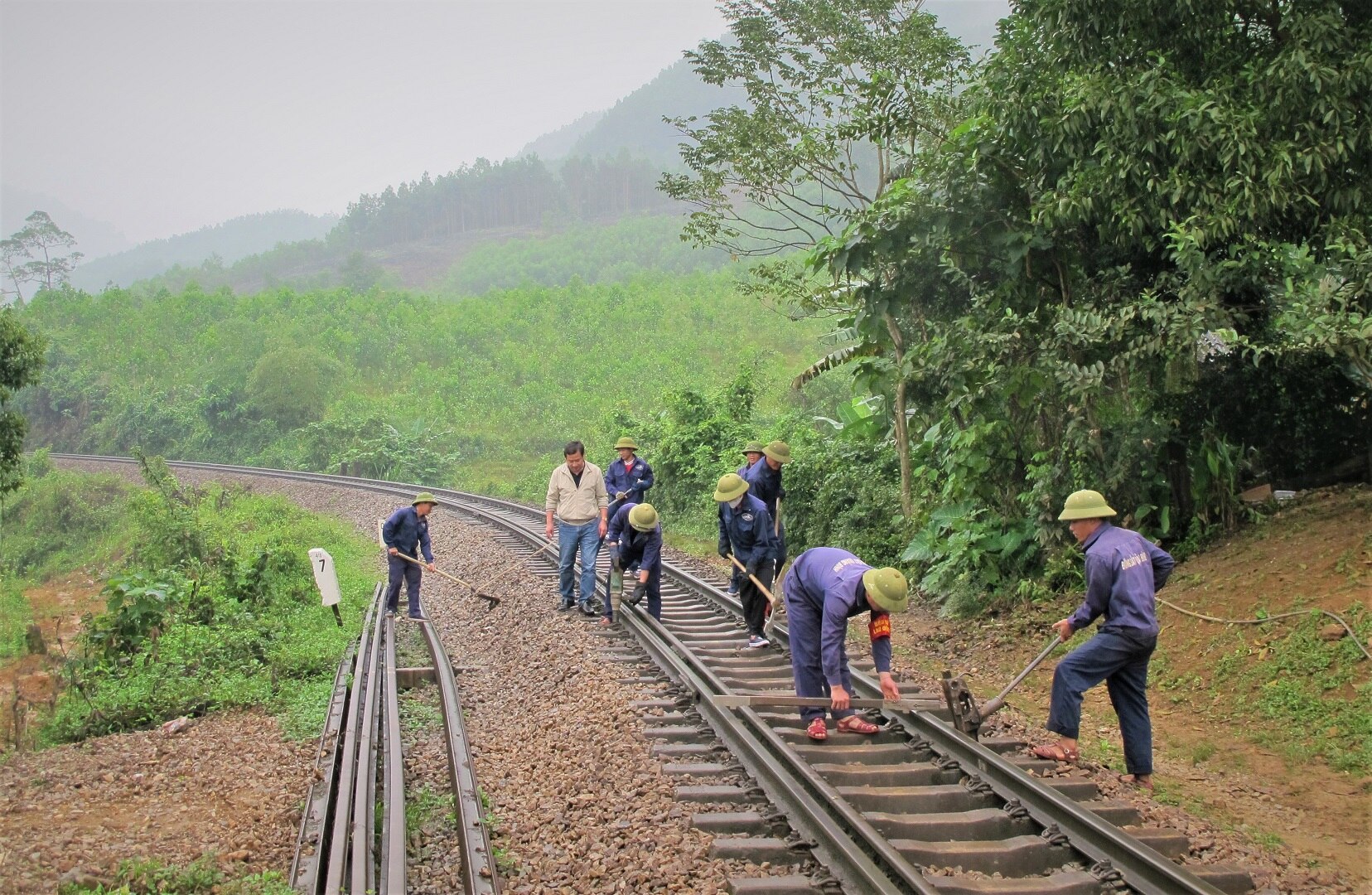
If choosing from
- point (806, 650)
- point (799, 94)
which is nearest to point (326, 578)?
point (806, 650)

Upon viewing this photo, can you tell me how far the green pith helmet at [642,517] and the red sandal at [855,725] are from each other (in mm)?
3829

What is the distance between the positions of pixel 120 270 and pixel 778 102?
648ft

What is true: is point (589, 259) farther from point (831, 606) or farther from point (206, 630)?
point (831, 606)

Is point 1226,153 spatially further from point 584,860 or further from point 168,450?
point 168,450

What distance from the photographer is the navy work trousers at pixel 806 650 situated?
267 inches

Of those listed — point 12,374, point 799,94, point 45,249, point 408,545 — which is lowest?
point 408,545

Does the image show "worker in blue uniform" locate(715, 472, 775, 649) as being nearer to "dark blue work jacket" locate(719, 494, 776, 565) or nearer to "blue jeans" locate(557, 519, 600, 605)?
"dark blue work jacket" locate(719, 494, 776, 565)

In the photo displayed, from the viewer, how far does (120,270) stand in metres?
184

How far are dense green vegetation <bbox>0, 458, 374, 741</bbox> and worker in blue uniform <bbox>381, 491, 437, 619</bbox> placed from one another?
769 mm

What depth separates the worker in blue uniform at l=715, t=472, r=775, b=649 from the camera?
9164mm

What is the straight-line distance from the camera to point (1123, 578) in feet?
18.8

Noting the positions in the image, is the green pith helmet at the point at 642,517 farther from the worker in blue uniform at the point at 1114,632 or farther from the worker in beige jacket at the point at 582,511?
the worker in blue uniform at the point at 1114,632

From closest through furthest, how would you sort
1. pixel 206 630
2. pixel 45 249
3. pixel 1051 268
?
pixel 1051 268
pixel 206 630
pixel 45 249

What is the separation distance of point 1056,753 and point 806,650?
1.65 m
